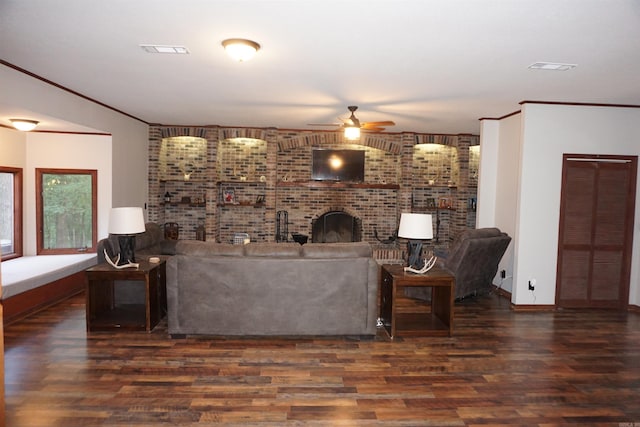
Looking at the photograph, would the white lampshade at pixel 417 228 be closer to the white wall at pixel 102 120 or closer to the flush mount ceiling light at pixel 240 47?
the flush mount ceiling light at pixel 240 47

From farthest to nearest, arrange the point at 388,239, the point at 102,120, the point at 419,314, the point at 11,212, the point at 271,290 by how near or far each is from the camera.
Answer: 1. the point at 388,239
2. the point at 11,212
3. the point at 102,120
4. the point at 419,314
5. the point at 271,290

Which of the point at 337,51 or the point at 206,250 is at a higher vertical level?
the point at 337,51

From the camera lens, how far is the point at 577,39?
3.25 meters

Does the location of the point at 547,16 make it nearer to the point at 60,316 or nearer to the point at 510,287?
the point at 510,287

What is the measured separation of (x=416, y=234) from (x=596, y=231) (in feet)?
9.58

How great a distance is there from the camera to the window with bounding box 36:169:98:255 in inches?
266

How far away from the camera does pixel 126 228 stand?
4480 millimetres

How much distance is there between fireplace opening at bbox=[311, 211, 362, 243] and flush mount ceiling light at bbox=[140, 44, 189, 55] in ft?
18.6

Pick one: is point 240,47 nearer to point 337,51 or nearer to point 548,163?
point 337,51

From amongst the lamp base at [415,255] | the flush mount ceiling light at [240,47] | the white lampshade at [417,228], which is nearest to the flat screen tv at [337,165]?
the lamp base at [415,255]

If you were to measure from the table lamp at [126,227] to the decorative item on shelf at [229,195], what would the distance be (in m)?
4.20

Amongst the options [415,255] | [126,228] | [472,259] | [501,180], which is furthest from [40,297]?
[501,180]

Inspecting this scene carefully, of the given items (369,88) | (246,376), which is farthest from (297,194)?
(246,376)

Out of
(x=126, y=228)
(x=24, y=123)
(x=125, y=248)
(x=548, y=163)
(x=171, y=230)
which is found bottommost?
(x=171, y=230)
